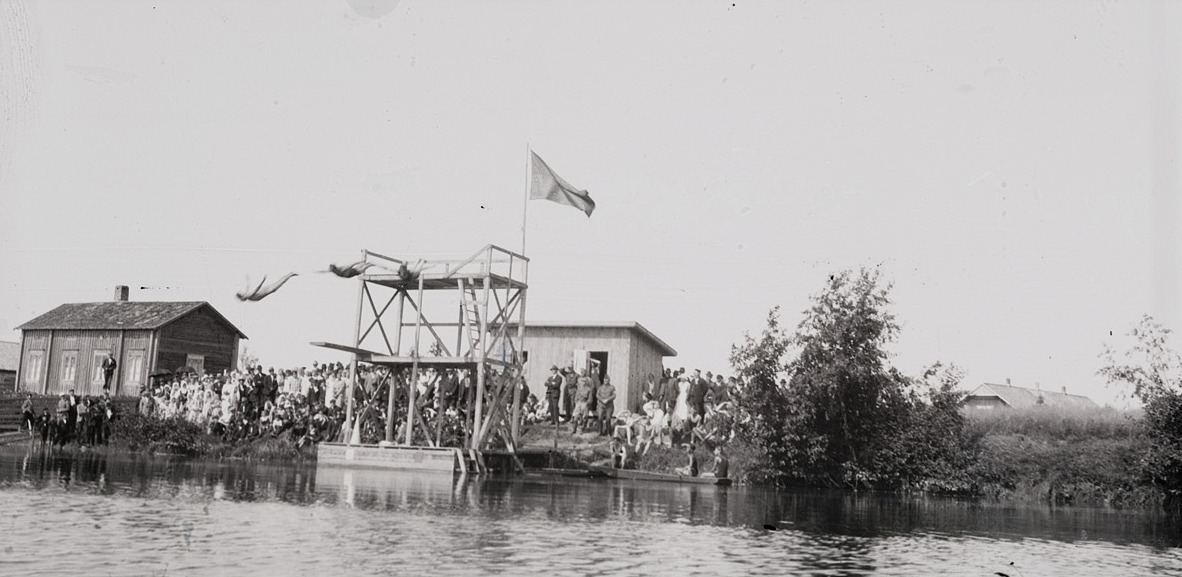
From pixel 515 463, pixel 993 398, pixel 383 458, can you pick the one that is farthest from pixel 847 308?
pixel 993 398

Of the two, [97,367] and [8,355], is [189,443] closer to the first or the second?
[97,367]

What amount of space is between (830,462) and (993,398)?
42134mm

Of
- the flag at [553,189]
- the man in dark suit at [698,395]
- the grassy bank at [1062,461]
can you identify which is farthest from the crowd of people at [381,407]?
the grassy bank at [1062,461]

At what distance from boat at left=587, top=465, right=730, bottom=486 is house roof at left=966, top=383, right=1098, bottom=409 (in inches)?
1618

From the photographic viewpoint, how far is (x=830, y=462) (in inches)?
1249

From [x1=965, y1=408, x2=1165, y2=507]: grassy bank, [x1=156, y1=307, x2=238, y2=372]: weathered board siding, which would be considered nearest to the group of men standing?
[x1=965, y1=408, x2=1165, y2=507]: grassy bank

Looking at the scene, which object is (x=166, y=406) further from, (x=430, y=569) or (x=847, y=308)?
(x=430, y=569)

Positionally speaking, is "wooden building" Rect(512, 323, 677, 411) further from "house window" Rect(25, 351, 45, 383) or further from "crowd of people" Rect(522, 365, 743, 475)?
"house window" Rect(25, 351, 45, 383)

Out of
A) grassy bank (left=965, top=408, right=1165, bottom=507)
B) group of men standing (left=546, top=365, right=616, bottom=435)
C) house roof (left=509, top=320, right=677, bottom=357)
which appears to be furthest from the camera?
house roof (left=509, top=320, right=677, bottom=357)

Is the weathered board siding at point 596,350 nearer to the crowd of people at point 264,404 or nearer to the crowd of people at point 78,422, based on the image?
the crowd of people at point 264,404

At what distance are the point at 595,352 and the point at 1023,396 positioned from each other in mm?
42508

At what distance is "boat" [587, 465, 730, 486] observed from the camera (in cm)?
2916

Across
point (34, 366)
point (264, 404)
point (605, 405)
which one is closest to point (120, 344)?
point (34, 366)

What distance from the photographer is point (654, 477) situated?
29.2 metres
